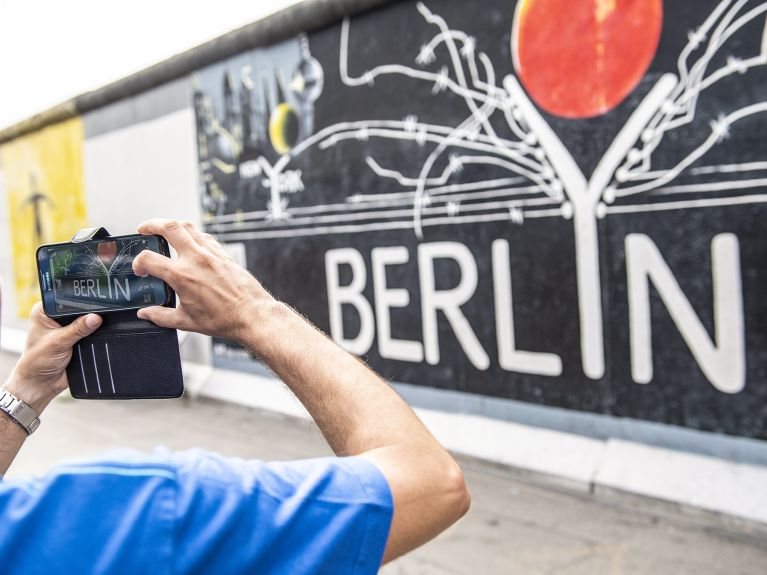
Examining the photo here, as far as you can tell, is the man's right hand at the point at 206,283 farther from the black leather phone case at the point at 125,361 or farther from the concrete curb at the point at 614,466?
the concrete curb at the point at 614,466

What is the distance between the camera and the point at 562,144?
13.9 ft

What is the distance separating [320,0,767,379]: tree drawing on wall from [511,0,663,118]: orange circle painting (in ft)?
0.12

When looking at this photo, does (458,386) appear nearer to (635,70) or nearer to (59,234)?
(635,70)

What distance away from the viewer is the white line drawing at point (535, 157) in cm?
363

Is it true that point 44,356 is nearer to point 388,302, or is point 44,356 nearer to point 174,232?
point 174,232

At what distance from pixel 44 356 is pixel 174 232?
14.9 inches

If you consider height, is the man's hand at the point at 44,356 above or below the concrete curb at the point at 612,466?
above

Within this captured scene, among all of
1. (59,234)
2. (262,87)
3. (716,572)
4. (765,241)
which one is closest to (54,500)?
(716,572)

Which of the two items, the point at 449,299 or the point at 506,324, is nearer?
the point at 506,324

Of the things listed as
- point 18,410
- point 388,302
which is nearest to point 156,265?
point 18,410

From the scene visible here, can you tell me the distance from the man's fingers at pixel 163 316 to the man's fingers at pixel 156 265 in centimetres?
6

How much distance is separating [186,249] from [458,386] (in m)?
4.03

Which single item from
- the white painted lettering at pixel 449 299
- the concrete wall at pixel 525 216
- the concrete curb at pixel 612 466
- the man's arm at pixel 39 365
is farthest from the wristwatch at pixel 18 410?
the white painted lettering at pixel 449 299

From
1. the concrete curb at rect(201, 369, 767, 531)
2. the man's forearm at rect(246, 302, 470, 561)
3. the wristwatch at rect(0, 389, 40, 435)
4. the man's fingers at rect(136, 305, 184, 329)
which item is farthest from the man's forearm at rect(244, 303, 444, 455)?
the concrete curb at rect(201, 369, 767, 531)
